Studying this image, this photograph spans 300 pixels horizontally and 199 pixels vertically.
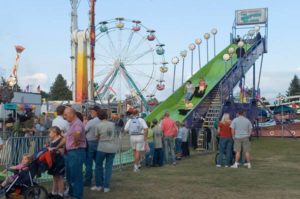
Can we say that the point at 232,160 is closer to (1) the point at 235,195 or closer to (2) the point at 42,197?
(1) the point at 235,195

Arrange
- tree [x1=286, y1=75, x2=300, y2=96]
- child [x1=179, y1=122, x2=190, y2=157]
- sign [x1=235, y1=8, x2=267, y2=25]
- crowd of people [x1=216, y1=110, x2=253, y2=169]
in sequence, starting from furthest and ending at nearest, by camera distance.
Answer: tree [x1=286, y1=75, x2=300, y2=96]
sign [x1=235, y1=8, x2=267, y2=25]
child [x1=179, y1=122, x2=190, y2=157]
crowd of people [x1=216, y1=110, x2=253, y2=169]

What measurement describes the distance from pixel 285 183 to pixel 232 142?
3451mm

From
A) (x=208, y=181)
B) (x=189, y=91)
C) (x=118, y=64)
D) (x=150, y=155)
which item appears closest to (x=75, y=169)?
(x=208, y=181)

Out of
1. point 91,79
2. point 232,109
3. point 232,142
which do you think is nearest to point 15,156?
point 232,142

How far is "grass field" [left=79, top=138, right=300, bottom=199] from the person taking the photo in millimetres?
9492

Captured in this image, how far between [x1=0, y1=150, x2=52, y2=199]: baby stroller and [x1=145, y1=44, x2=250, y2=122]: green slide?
46.7 feet

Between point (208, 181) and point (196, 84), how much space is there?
1602 cm

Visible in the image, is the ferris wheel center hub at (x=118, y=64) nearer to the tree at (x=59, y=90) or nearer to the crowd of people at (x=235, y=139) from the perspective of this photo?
the crowd of people at (x=235, y=139)

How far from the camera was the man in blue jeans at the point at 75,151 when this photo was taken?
27.2 feet

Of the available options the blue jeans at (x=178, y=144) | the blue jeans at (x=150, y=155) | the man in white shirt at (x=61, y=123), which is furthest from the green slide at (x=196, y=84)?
the man in white shirt at (x=61, y=123)

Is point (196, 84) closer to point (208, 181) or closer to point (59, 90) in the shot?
point (208, 181)

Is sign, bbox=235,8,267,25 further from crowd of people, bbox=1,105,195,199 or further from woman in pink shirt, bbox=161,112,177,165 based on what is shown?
crowd of people, bbox=1,105,195,199

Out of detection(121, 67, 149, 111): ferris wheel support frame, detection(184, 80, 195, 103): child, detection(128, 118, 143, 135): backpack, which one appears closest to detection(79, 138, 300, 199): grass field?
detection(128, 118, 143, 135): backpack

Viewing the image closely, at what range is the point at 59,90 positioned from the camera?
98750mm
